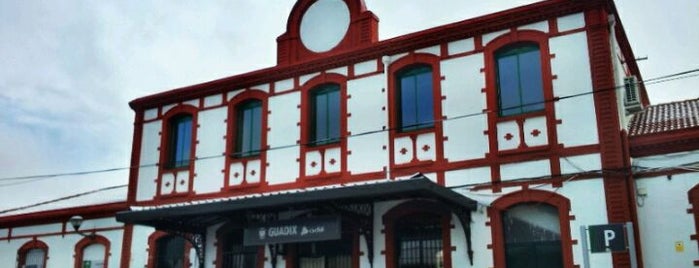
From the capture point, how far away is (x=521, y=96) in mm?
16703

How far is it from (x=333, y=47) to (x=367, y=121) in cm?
261

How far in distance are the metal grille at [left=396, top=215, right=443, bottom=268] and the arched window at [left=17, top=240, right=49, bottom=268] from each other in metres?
12.9

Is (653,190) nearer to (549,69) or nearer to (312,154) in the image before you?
(549,69)

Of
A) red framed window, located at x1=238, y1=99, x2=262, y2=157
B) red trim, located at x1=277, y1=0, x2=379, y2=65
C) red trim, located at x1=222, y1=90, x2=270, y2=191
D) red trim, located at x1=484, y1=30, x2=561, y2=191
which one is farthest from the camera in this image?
red framed window, located at x1=238, y1=99, x2=262, y2=157

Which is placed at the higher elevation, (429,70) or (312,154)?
(429,70)

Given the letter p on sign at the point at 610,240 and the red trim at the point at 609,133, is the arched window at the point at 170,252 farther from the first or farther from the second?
the letter p on sign at the point at 610,240

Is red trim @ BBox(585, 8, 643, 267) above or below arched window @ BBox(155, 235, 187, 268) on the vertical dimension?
above

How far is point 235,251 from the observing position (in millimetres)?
19938

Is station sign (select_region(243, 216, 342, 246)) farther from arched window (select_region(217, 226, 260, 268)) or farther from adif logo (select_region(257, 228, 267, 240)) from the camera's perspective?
arched window (select_region(217, 226, 260, 268))

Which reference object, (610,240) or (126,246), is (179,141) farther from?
(610,240)

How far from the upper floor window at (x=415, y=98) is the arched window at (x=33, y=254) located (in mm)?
13226

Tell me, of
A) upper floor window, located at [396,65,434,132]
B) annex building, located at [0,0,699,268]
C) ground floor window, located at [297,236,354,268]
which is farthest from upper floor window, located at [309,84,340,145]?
ground floor window, located at [297,236,354,268]

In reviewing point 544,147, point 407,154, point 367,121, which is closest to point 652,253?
point 544,147

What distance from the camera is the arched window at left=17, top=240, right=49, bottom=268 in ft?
78.9
